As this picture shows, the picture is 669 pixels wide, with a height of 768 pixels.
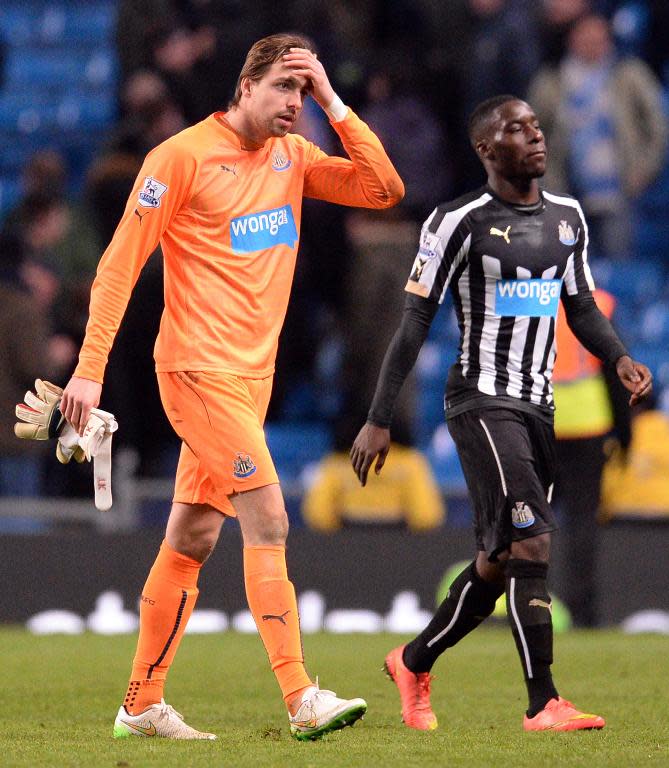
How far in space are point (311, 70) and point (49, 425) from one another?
1407mm

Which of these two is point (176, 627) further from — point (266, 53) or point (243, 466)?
point (266, 53)

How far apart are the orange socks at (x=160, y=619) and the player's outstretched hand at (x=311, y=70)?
1.56 m

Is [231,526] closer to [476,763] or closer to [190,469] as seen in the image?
[190,469]

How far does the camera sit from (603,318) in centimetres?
602

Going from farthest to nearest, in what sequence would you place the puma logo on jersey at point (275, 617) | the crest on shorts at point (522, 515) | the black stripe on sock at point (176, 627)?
the black stripe on sock at point (176, 627), the crest on shorts at point (522, 515), the puma logo on jersey at point (275, 617)

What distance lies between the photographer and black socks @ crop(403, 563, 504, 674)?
19.5 feet

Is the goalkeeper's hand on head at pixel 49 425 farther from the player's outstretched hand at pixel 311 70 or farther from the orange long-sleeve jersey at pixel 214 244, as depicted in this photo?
the player's outstretched hand at pixel 311 70

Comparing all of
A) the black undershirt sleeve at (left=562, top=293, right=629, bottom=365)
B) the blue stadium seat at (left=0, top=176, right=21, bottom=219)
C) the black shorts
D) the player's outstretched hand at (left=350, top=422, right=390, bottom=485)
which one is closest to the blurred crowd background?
the blue stadium seat at (left=0, top=176, right=21, bottom=219)

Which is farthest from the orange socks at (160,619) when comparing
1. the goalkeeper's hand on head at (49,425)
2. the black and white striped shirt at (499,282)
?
the black and white striped shirt at (499,282)

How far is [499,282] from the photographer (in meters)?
5.81

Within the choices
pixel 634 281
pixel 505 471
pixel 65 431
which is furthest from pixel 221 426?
pixel 634 281

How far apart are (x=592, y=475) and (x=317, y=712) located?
4.70 m

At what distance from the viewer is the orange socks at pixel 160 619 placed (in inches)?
225

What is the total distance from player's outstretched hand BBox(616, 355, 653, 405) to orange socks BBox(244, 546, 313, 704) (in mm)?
1269
